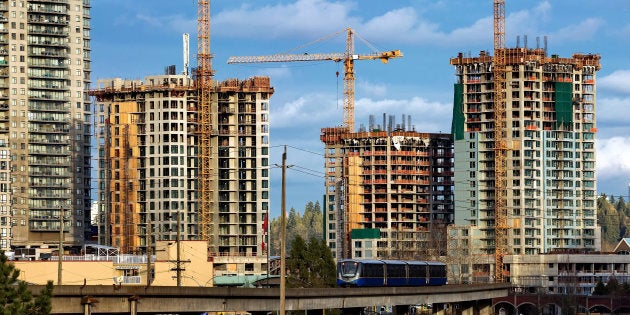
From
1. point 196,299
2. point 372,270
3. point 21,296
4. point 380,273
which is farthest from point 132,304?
point 380,273

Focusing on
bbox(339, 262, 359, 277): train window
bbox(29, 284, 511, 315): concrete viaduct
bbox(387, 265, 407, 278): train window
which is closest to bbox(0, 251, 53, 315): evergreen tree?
bbox(29, 284, 511, 315): concrete viaduct

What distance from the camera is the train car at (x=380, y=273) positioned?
174m

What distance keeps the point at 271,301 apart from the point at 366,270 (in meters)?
30.7

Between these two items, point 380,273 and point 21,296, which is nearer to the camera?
point 21,296

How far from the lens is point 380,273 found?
179125mm

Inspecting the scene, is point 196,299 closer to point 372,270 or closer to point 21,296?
point 21,296

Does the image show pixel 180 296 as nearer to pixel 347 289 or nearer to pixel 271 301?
pixel 271 301

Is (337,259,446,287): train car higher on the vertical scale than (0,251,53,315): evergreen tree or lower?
lower

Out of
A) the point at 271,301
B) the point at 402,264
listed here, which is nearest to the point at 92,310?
the point at 271,301

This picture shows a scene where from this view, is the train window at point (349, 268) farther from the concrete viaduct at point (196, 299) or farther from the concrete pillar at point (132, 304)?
the concrete pillar at point (132, 304)

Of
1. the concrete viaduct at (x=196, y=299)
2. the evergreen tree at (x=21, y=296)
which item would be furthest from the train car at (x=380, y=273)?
the evergreen tree at (x=21, y=296)

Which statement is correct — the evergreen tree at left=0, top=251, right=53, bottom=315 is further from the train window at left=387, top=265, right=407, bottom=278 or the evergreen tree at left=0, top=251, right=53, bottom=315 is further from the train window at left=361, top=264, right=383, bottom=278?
the train window at left=387, top=265, right=407, bottom=278

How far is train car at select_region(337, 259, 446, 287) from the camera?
570ft

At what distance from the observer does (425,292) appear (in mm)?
187500
